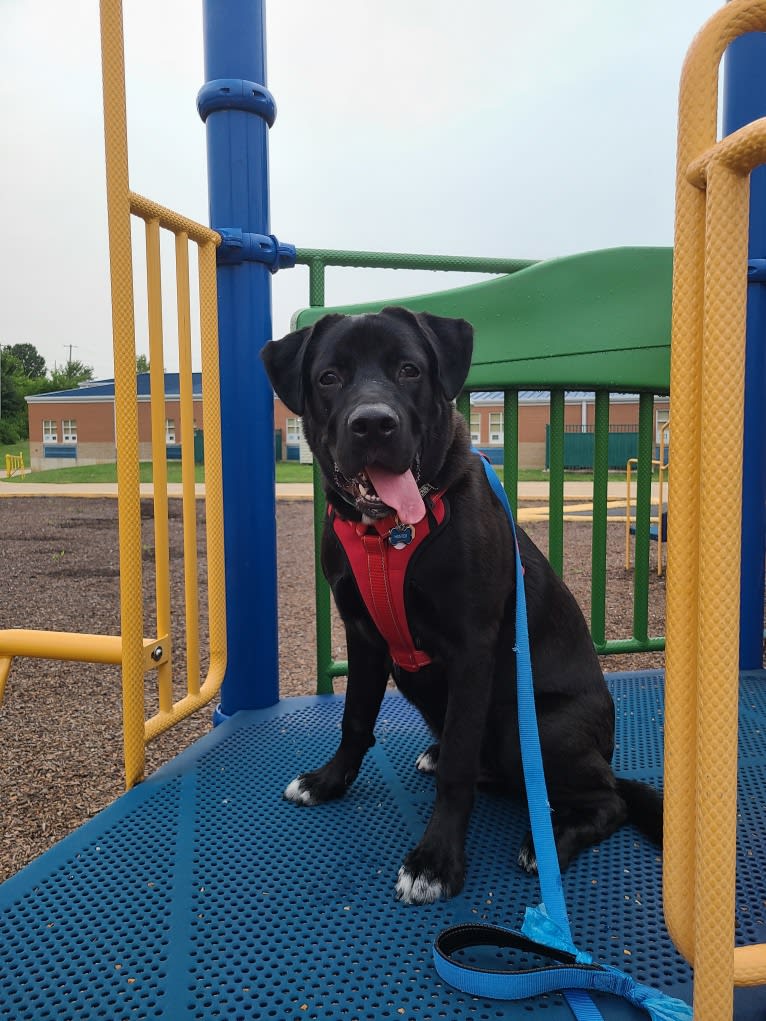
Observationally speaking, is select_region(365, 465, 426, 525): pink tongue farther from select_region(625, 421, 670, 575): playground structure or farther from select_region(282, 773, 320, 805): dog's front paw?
select_region(625, 421, 670, 575): playground structure

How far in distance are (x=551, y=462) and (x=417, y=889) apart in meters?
1.74

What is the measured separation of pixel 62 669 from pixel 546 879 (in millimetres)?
4105

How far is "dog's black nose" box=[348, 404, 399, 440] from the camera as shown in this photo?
1.74 m

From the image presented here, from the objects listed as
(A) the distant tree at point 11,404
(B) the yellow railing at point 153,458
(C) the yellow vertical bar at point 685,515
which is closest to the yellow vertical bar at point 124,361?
(B) the yellow railing at point 153,458

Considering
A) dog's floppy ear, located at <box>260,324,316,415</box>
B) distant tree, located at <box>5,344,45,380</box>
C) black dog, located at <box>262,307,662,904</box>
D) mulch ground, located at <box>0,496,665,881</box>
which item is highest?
distant tree, located at <box>5,344,45,380</box>

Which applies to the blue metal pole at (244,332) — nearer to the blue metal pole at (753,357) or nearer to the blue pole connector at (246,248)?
the blue pole connector at (246,248)

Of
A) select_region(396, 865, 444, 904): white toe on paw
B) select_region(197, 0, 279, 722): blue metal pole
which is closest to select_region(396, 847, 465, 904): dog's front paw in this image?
select_region(396, 865, 444, 904): white toe on paw

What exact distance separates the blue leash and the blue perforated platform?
0.03 metres

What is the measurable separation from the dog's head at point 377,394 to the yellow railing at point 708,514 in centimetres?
88

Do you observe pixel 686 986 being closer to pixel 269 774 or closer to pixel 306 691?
pixel 269 774

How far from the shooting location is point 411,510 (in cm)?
174

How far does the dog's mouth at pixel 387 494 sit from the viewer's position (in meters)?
1.74

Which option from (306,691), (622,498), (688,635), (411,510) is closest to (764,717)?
(411,510)

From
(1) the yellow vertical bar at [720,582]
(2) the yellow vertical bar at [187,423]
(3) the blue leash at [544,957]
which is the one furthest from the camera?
(2) the yellow vertical bar at [187,423]
